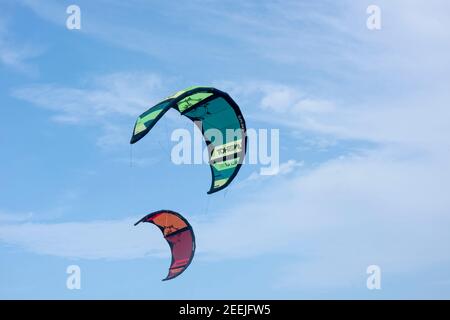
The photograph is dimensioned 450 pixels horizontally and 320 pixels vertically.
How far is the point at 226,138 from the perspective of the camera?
29.6 metres

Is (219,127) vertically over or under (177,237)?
over

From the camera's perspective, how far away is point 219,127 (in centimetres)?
2961

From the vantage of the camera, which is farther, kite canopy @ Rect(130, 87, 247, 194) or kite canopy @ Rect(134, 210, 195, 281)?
kite canopy @ Rect(134, 210, 195, 281)

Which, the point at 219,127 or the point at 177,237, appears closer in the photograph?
the point at 219,127

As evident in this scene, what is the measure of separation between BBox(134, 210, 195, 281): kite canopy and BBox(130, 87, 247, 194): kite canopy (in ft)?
7.73

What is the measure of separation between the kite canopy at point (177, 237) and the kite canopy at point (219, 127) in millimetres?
2356

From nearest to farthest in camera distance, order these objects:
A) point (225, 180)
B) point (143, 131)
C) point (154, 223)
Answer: point (143, 131), point (225, 180), point (154, 223)

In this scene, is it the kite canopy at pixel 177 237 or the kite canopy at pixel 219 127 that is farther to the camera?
the kite canopy at pixel 177 237

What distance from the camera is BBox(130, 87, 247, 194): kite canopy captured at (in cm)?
2833

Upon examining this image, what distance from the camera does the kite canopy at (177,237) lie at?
31.2 m

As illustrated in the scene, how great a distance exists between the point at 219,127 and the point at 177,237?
16.2 feet

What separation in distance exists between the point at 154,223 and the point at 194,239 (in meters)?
1.62
